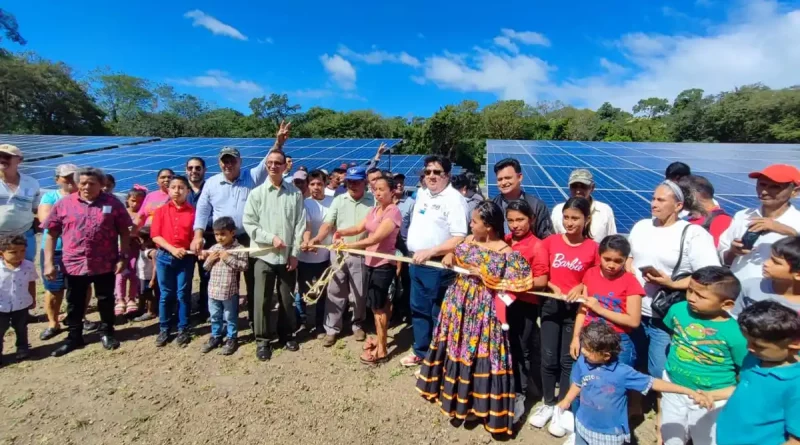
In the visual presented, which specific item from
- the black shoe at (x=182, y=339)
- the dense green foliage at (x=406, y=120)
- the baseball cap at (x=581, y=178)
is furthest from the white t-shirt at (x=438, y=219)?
the dense green foliage at (x=406, y=120)

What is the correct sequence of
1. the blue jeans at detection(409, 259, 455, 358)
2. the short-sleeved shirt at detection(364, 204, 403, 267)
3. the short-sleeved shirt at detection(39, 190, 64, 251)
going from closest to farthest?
1. the blue jeans at detection(409, 259, 455, 358)
2. the short-sleeved shirt at detection(364, 204, 403, 267)
3. the short-sleeved shirt at detection(39, 190, 64, 251)

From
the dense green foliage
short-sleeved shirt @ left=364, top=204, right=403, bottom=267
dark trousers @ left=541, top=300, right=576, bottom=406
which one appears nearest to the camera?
dark trousers @ left=541, top=300, right=576, bottom=406

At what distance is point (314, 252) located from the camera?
4438 mm

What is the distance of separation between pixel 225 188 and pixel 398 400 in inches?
114

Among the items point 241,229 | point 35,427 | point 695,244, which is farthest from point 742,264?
point 35,427

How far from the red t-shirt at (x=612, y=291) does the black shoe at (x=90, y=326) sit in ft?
18.0

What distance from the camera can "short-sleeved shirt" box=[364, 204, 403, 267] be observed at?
3.79 m

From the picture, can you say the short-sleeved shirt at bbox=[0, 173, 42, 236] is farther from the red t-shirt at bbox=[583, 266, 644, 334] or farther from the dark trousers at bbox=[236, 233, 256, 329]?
the red t-shirt at bbox=[583, 266, 644, 334]

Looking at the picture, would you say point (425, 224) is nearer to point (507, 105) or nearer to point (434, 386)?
point (434, 386)

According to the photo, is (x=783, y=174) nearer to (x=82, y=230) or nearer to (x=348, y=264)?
(x=348, y=264)

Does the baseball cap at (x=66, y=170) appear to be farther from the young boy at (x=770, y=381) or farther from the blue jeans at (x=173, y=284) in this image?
the young boy at (x=770, y=381)

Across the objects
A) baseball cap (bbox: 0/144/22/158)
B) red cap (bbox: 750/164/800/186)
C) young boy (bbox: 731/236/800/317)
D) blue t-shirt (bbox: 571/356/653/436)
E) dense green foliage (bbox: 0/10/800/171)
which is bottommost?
blue t-shirt (bbox: 571/356/653/436)

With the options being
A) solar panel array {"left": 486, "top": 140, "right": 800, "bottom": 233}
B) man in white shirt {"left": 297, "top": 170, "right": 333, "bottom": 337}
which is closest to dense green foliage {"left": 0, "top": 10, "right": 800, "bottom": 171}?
solar panel array {"left": 486, "top": 140, "right": 800, "bottom": 233}

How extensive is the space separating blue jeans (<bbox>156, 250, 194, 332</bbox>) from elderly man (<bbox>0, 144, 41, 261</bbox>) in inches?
63.1
